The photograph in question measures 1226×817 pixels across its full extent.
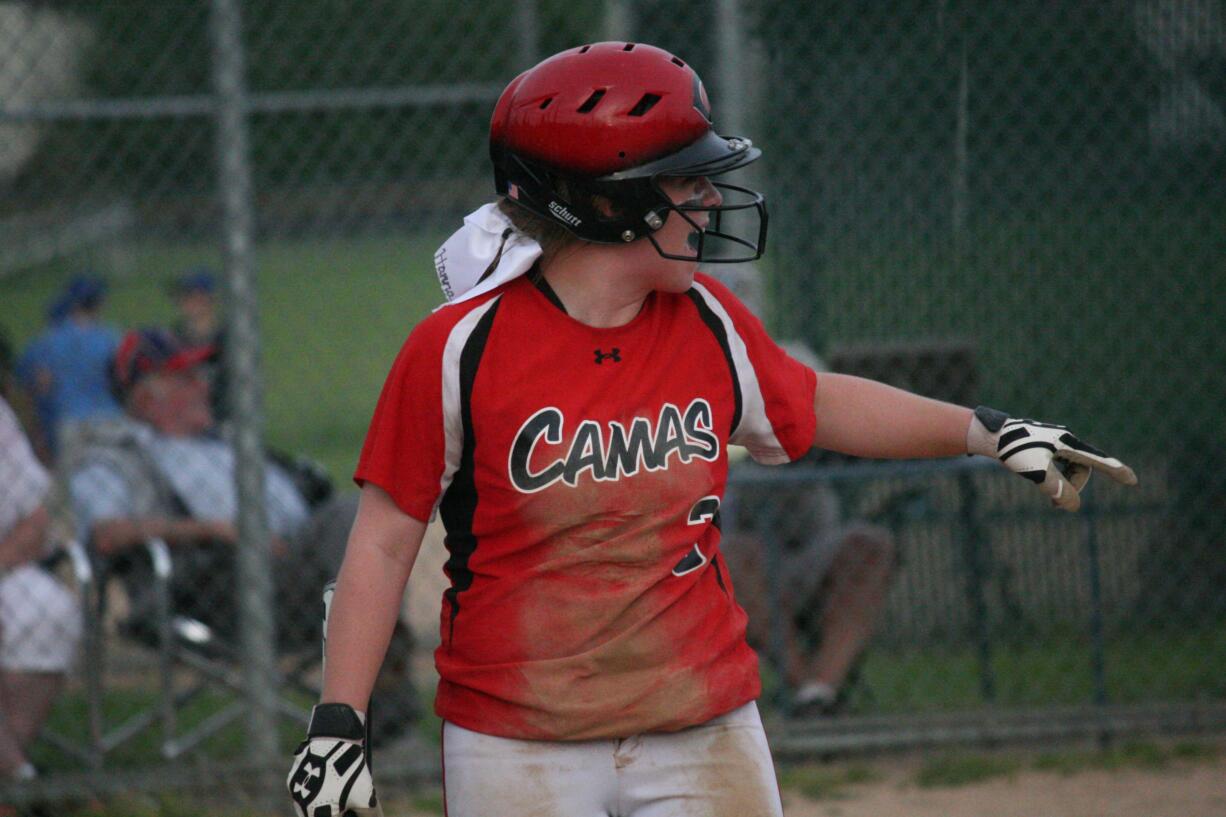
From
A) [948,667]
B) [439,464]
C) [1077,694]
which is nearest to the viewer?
[439,464]

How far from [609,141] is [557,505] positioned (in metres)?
0.55

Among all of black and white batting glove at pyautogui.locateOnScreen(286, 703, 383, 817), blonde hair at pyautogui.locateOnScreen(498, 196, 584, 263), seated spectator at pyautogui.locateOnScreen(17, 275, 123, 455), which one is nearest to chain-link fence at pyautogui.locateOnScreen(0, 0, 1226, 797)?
blonde hair at pyautogui.locateOnScreen(498, 196, 584, 263)

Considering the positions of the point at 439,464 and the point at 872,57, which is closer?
the point at 439,464

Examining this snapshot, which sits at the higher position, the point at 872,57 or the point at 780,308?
the point at 872,57

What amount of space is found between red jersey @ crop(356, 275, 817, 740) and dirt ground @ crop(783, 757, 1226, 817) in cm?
236

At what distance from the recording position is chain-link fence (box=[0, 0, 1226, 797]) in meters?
4.65

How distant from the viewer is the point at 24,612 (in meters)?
4.47

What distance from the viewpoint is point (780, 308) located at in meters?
5.85

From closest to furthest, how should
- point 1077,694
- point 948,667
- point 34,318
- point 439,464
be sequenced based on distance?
1. point 439,464
2. point 1077,694
3. point 948,667
4. point 34,318

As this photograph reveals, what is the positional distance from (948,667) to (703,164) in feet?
12.5

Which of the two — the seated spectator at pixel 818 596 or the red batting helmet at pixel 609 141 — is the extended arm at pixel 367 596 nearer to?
the red batting helmet at pixel 609 141

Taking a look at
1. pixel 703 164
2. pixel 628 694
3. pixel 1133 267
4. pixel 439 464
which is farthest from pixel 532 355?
pixel 1133 267

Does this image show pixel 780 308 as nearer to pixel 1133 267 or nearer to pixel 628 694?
pixel 1133 267

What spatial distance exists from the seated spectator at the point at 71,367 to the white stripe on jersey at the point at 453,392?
6942mm
